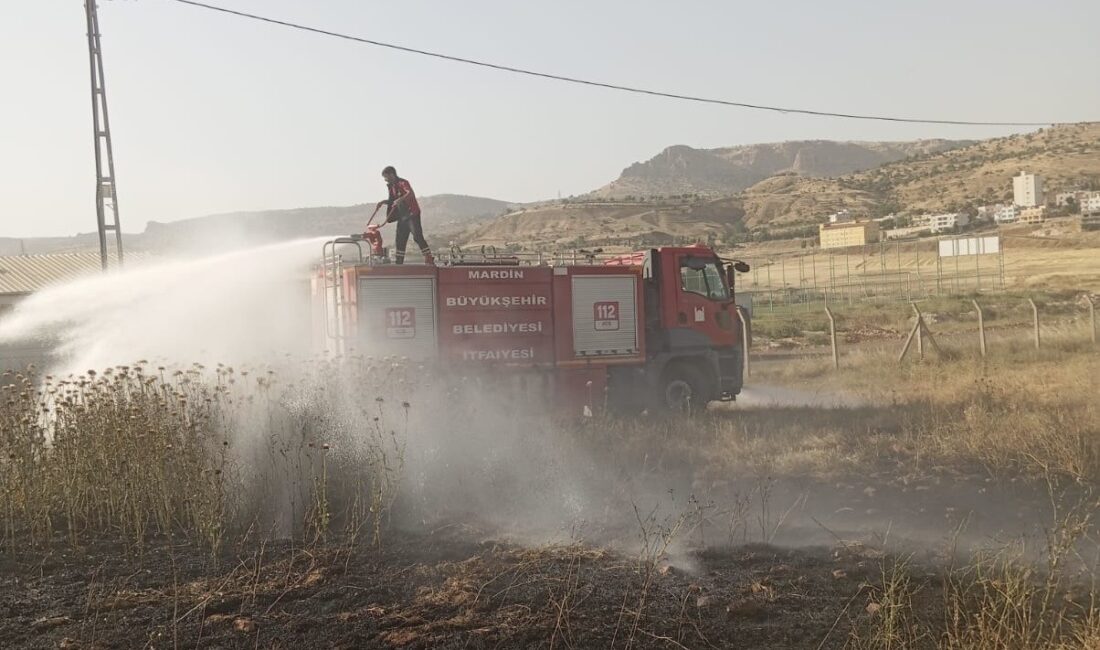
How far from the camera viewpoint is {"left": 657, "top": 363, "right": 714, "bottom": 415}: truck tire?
15453 mm

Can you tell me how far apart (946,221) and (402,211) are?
3143 inches

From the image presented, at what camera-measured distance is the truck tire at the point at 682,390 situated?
1545 cm

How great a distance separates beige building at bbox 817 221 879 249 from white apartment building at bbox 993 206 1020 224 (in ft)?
34.8

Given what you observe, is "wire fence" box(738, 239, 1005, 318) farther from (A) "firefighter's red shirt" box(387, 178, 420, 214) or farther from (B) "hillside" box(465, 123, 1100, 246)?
(A) "firefighter's red shirt" box(387, 178, 420, 214)

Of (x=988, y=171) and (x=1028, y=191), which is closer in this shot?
(x=1028, y=191)

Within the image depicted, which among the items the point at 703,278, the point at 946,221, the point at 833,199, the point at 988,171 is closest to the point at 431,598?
the point at 703,278

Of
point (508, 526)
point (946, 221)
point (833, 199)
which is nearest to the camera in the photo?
point (508, 526)

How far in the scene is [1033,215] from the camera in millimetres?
78812

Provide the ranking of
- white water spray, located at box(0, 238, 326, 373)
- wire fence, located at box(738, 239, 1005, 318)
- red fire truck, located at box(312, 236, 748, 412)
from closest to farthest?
red fire truck, located at box(312, 236, 748, 412)
white water spray, located at box(0, 238, 326, 373)
wire fence, located at box(738, 239, 1005, 318)

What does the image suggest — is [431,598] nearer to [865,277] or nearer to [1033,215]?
[865,277]

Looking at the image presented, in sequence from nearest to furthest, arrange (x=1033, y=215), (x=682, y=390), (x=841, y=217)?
(x=682, y=390) < (x=1033, y=215) < (x=841, y=217)

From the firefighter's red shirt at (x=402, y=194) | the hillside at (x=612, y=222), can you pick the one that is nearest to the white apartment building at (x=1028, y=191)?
the hillside at (x=612, y=222)

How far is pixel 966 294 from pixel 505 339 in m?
41.5

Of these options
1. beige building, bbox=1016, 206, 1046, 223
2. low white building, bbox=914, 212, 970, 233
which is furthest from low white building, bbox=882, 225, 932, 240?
beige building, bbox=1016, 206, 1046, 223
